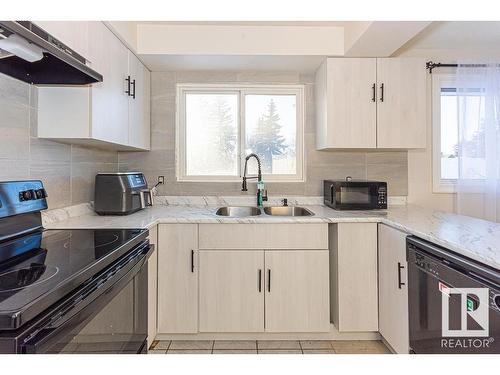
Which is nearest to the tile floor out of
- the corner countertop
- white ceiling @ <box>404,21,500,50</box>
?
A: the corner countertop

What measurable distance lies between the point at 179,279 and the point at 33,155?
114 cm

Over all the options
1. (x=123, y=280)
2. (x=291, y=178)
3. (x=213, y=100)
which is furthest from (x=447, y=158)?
(x=123, y=280)

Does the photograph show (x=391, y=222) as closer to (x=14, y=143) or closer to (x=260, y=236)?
(x=260, y=236)

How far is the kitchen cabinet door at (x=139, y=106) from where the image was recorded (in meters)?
2.21

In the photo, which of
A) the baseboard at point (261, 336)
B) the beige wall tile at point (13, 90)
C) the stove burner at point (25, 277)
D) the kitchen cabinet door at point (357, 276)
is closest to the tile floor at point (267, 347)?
the baseboard at point (261, 336)

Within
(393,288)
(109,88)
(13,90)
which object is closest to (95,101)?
(109,88)

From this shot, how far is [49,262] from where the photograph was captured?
1.04m

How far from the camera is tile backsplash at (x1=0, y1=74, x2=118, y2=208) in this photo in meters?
1.46

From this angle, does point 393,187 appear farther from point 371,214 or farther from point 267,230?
point 267,230

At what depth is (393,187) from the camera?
268cm

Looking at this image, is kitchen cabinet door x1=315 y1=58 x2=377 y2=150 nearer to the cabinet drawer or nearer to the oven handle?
the cabinet drawer

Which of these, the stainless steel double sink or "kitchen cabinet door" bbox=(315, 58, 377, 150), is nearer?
"kitchen cabinet door" bbox=(315, 58, 377, 150)

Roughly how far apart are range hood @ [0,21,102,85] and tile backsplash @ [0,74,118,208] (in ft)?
0.36

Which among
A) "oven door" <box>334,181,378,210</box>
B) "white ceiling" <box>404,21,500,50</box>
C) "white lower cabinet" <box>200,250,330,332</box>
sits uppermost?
"white ceiling" <box>404,21,500,50</box>
